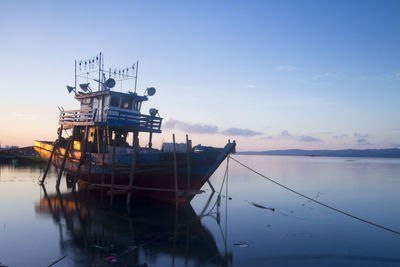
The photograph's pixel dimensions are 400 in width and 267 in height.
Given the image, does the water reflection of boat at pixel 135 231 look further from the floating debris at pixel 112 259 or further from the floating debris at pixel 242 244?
the floating debris at pixel 242 244

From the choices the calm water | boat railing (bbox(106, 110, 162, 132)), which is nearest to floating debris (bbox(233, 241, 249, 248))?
the calm water

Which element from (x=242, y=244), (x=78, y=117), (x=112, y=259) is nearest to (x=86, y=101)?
(x=78, y=117)

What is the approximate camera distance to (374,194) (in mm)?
27766

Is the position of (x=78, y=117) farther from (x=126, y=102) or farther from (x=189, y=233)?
(x=189, y=233)

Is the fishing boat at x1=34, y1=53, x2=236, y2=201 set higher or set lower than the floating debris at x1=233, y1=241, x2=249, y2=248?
higher

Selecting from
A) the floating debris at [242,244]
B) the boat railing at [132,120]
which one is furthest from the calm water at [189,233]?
the boat railing at [132,120]

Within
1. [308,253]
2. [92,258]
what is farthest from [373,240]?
[92,258]

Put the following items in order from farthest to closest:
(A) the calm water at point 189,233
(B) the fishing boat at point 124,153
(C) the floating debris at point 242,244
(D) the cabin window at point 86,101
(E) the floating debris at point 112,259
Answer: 1. (D) the cabin window at point 86,101
2. (B) the fishing boat at point 124,153
3. (C) the floating debris at point 242,244
4. (A) the calm water at point 189,233
5. (E) the floating debris at point 112,259

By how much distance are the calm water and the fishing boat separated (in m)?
1.49

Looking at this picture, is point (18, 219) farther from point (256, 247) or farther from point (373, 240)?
point (373, 240)

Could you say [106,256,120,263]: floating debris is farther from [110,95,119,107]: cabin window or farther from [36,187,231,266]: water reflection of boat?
[110,95,119,107]: cabin window

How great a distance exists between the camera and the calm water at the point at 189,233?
33.3ft

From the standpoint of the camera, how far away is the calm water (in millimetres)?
10148

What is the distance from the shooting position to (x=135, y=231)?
1290cm
